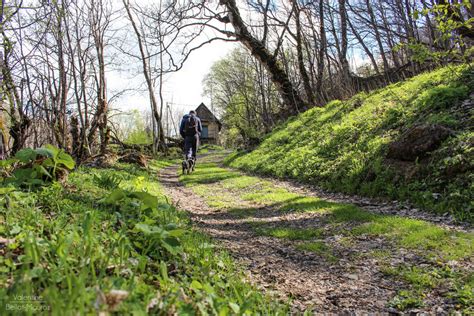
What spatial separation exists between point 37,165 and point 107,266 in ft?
8.39

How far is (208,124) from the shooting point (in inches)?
2245

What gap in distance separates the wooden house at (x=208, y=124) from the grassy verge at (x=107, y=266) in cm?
5340

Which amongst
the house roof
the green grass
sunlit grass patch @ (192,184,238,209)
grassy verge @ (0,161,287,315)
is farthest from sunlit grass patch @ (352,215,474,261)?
the house roof

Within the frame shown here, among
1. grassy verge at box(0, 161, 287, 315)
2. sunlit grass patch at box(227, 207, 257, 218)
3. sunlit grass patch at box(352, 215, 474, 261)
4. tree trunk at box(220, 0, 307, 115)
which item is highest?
tree trunk at box(220, 0, 307, 115)

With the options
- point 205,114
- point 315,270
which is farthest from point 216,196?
point 205,114

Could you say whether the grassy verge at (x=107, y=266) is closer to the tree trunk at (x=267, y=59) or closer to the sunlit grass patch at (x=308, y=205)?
the sunlit grass patch at (x=308, y=205)

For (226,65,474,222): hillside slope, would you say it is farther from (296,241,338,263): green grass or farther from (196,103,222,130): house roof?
(196,103,222,130): house roof

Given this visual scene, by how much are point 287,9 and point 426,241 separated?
1722 cm

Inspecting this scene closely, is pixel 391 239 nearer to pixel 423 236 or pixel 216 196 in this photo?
pixel 423 236

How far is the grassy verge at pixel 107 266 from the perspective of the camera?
1541 millimetres

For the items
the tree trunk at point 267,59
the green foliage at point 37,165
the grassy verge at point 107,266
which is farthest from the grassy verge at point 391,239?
the tree trunk at point 267,59

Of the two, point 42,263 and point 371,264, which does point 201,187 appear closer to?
point 371,264

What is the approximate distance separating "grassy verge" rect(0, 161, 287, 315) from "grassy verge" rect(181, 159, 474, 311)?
1.32 meters

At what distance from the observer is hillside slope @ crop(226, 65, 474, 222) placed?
219 inches
